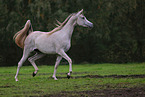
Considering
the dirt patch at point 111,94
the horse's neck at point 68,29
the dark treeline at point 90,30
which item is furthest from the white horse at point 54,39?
the dark treeline at point 90,30

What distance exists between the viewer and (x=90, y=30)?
98.1 feet

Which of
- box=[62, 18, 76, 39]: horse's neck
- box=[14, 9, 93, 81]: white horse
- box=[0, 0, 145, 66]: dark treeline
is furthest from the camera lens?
box=[0, 0, 145, 66]: dark treeline

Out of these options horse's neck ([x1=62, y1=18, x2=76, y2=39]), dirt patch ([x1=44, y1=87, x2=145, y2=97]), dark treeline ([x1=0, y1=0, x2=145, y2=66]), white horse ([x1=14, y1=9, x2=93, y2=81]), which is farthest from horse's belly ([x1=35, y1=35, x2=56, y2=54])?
dark treeline ([x1=0, y1=0, x2=145, y2=66])

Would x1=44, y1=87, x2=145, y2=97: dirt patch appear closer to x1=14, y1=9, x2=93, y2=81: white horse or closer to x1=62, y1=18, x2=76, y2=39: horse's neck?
x1=14, y1=9, x2=93, y2=81: white horse

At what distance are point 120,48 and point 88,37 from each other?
331 centimetres

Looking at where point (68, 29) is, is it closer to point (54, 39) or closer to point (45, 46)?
point (54, 39)

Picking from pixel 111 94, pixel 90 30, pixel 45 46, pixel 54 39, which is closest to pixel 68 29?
pixel 54 39

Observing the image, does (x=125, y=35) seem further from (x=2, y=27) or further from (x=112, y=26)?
(x=2, y=27)

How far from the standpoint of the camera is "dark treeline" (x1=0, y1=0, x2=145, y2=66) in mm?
28156

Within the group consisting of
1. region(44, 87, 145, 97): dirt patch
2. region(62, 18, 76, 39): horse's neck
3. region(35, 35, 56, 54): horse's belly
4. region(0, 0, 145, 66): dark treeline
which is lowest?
region(44, 87, 145, 97): dirt patch

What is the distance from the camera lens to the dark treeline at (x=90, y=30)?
92.4ft

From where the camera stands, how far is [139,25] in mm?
31203

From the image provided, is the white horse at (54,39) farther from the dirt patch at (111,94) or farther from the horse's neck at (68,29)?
the dirt patch at (111,94)

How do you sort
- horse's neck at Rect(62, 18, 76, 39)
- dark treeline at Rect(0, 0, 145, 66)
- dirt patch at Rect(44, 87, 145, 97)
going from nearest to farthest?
1. dirt patch at Rect(44, 87, 145, 97)
2. horse's neck at Rect(62, 18, 76, 39)
3. dark treeline at Rect(0, 0, 145, 66)
